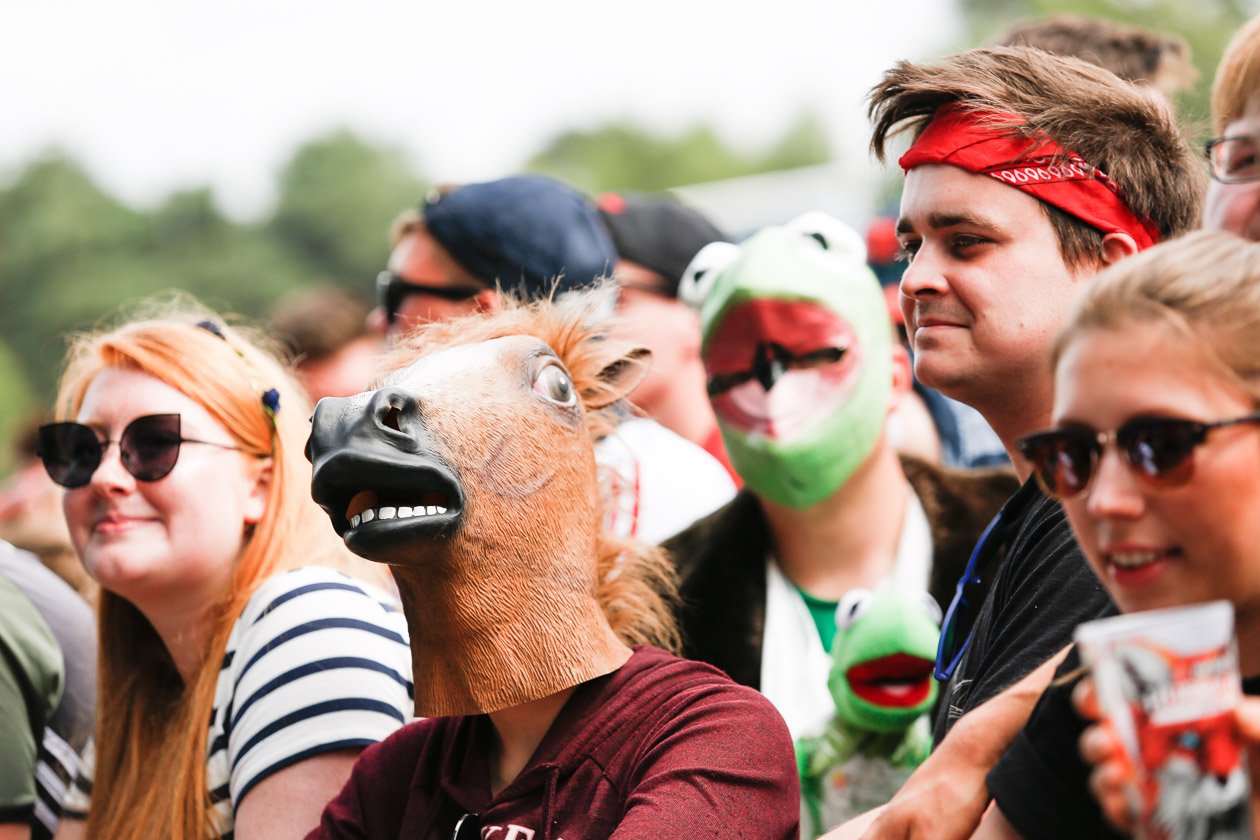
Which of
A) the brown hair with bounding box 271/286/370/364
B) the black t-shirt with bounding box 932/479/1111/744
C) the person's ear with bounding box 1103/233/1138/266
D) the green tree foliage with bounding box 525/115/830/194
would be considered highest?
the person's ear with bounding box 1103/233/1138/266

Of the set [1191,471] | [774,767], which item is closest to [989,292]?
[774,767]

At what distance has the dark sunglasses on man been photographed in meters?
2.60

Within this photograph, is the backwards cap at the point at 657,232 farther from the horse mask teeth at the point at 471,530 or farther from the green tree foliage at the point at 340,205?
the green tree foliage at the point at 340,205

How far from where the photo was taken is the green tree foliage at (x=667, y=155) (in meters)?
71.5

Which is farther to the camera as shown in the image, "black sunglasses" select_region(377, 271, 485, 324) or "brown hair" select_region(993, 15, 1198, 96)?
"black sunglasses" select_region(377, 271, 485, 324)

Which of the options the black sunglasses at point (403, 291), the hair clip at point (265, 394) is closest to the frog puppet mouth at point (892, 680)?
the hair clip at point (265, 394)

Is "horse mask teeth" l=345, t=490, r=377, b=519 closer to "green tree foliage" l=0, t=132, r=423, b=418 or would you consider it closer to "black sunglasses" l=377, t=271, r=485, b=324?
"black sunglasses" l=377, t=271, r=485, b=324

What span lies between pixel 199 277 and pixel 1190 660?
46575 millimetres

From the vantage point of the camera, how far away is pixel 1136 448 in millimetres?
1505

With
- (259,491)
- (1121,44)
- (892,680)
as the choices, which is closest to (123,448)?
(259,491)

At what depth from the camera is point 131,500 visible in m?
3.20

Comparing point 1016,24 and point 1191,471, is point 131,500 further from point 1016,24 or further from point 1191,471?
point 1016,24

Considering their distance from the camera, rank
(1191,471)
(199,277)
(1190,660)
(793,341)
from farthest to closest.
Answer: (199,277) < (793,341) < (1191,471) < (1190,660)

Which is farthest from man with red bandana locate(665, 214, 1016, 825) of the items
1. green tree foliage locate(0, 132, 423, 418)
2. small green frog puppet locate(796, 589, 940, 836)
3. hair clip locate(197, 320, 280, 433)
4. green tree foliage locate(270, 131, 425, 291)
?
green tree foliage locate(270, 131, 425, 291)
